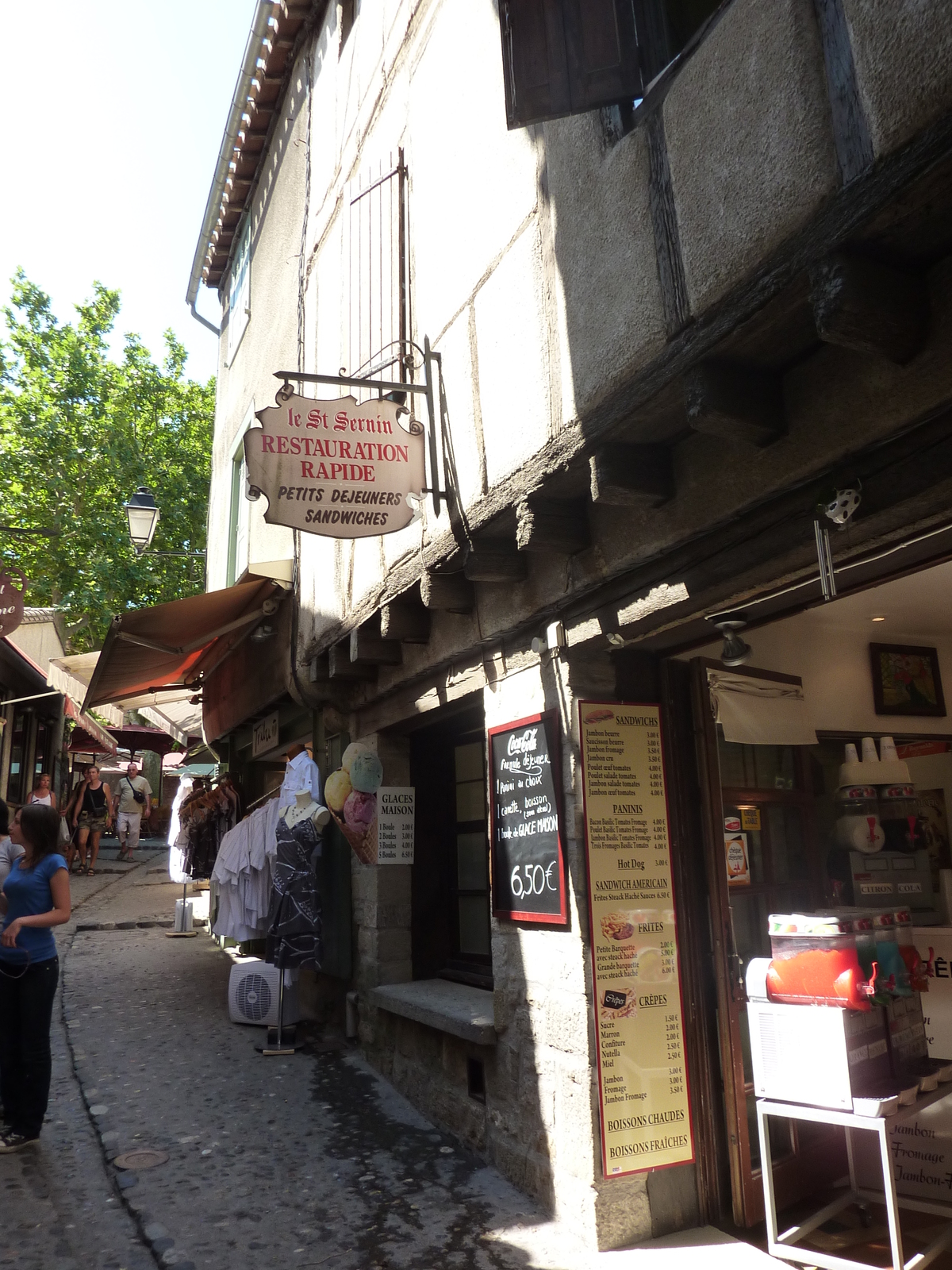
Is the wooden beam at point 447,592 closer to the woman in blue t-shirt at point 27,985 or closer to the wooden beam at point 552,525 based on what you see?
the wooden beam at point 552,525

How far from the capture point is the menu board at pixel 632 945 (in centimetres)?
375

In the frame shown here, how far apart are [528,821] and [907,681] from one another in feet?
8.45

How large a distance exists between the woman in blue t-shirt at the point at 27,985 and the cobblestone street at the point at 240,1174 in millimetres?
224

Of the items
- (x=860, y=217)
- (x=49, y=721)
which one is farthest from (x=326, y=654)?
(x=49, y=721)

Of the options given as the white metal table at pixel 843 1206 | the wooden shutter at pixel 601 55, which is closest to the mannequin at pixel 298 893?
the white metal table at pixel 843 1206

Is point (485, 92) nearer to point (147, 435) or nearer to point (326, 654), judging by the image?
point (326, 654)

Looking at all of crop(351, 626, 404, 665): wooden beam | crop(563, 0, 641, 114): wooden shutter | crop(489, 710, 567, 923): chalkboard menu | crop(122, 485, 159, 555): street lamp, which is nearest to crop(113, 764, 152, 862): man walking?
crop(122, 485, 159, 555): street lamp

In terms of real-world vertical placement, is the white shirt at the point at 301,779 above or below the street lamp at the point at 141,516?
below

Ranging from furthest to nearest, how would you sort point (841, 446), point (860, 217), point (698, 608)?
1. point (698, 608)
2. point (841, 446)
3. point (860, 217)

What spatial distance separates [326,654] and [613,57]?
4120mm

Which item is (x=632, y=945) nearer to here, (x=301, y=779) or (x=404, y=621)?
Result: (x=404, y=621)

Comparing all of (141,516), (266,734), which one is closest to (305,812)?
(266,734)

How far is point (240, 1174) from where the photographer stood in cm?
439

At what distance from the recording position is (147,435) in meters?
24.7
